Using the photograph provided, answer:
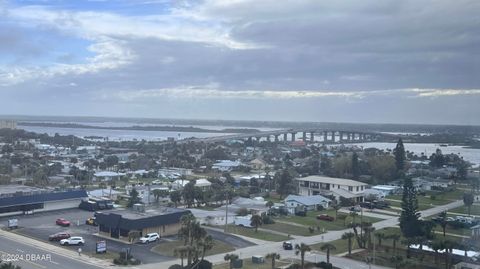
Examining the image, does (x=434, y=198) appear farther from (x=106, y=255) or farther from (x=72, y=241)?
(x=72, y=241)

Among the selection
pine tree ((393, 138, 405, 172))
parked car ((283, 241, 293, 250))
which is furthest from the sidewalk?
pine tree ((393, 138, 405, 172))

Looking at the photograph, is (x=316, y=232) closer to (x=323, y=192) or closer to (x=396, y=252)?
(x=396, y=252)

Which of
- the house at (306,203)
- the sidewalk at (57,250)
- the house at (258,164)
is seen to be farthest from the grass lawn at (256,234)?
the house at (258,164)

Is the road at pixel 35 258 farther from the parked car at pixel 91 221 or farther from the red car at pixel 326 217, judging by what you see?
the red car at pixel 326 217

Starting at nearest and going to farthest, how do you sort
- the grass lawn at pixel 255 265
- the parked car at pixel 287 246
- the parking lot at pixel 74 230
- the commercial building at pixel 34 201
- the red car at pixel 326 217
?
the grass lawn at pixel 255 265, the parking lot at pixel 74 230, the parked car at pixel 287 246, the commercial building at pixel 34 201, the red car at pixel 326 217

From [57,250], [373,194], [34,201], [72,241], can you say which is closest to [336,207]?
[373,194]

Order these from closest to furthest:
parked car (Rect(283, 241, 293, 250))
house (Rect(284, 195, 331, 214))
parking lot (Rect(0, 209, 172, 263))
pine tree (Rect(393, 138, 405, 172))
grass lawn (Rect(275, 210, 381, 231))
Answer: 1. parking lot (Rect(0, 209, 172, 263))
2. parked car (Rect(283, 241, 293, 250))
3. grass lawn (Rect(275, 210, 381, 231))
4. house (Rect(284, 195, 331, 214))
5. pine tree (Rect(393, 138, 405, 172))

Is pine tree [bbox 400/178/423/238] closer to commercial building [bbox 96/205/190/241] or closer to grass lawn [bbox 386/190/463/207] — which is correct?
grass lawn [bbox 386/190/463/207]
